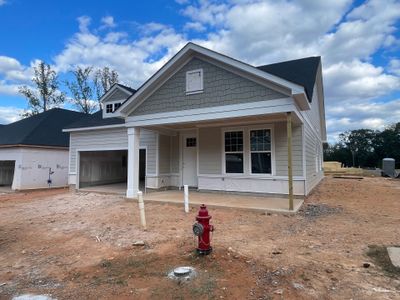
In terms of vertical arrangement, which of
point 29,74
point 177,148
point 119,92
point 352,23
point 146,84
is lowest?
point 177,148

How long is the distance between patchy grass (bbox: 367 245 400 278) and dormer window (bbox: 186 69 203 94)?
646 cm

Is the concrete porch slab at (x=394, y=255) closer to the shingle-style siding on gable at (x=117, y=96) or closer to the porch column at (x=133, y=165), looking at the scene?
the porch column at (x=133, y=165)

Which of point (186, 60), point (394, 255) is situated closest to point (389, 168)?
point (186, 60)

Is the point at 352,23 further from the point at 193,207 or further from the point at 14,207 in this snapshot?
the point at 14,207

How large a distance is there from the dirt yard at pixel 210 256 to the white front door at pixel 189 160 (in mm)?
4021

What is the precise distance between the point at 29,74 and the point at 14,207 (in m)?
27.2

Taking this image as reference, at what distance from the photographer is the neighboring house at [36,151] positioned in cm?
1498

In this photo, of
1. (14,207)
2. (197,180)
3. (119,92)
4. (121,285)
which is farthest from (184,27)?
(121,285)

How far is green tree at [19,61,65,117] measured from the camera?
31.3 metres

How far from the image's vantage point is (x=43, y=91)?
104 ft

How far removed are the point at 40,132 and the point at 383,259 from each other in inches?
698

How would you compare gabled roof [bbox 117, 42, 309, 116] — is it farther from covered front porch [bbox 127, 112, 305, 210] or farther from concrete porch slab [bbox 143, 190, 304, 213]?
concrete porch slab [bbox 143, 190, 304, 213]

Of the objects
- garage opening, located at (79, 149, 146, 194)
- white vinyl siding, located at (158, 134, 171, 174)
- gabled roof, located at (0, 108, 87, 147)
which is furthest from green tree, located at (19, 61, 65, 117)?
white vinyl siding, located at (158, 134, 171, 174)

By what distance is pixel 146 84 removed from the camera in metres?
9.74
